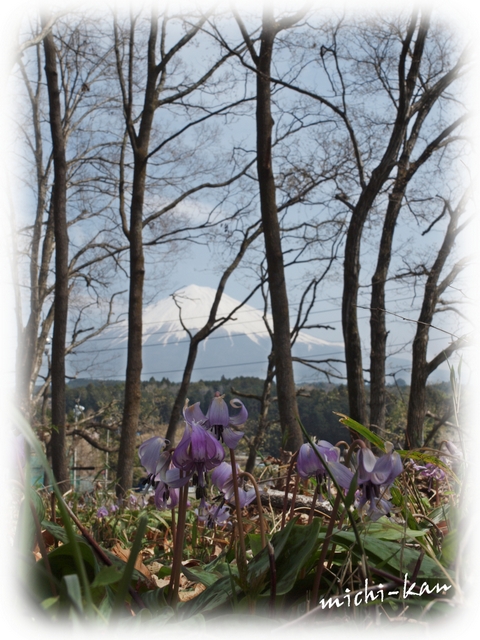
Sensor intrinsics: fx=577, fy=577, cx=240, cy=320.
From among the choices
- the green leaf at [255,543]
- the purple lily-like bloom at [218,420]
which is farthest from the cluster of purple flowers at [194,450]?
the green leaf at [255,543]

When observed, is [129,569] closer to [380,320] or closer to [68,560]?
[68,560]

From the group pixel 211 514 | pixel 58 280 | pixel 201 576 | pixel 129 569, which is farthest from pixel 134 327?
pixel 129 569

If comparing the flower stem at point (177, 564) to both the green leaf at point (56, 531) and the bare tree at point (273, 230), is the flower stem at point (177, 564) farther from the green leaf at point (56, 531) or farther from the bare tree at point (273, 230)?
the bare tree at point (273, 230)

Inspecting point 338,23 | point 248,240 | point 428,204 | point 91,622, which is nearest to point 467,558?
point 91,622

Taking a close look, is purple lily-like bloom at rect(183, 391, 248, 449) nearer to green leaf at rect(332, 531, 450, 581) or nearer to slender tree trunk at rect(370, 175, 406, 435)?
green leaf at rect(332, 531, 450, 581)

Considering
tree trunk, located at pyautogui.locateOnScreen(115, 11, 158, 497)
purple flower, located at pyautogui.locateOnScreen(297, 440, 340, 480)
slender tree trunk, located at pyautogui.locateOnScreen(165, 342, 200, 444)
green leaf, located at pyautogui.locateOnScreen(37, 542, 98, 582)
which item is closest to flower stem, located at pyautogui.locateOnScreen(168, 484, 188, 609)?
green leaf, located at pyautogui.locateOnScreen(37, 542, 98, 582)

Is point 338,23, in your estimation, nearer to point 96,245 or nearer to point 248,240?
point 248,240
